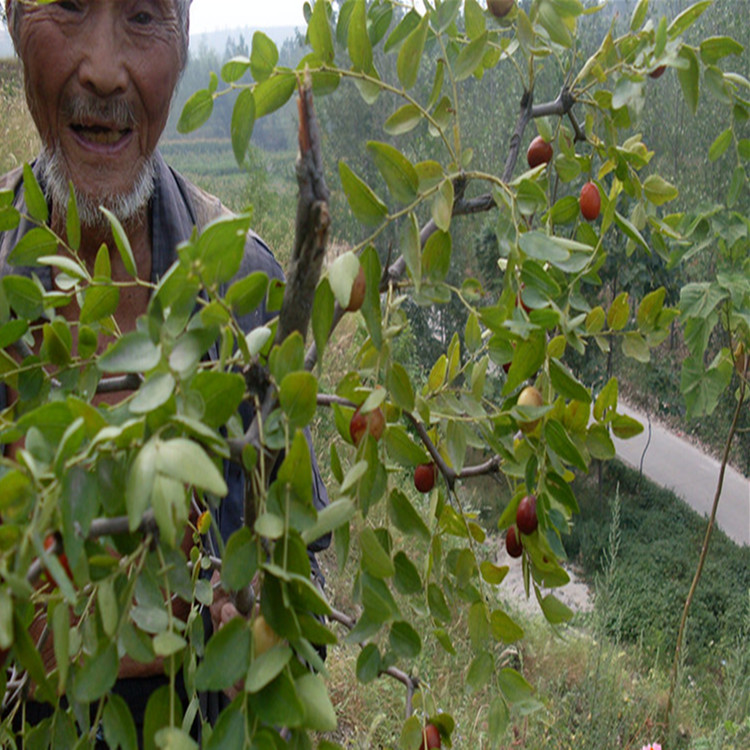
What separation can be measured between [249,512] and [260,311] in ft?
1.72

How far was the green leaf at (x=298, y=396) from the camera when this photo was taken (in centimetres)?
30

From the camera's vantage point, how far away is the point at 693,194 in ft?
19.7

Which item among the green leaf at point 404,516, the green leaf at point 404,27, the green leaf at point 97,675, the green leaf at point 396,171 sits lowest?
the green leaf at point 404,516

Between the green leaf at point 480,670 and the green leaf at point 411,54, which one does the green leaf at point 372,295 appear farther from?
the green leaf at point 480,670

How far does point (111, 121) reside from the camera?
78 cm

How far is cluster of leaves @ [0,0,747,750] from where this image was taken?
28 centimetres

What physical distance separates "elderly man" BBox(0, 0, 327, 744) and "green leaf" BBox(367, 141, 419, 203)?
1.36 ft

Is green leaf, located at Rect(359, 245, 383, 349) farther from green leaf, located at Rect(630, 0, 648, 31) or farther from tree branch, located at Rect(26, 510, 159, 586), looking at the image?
green leaf, located at Rect(630, 0, 648, 31)

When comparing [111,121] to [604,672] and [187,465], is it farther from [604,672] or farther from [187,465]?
[604,672]

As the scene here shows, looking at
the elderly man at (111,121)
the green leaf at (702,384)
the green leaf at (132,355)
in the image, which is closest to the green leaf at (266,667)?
the green leaf at (132,355)

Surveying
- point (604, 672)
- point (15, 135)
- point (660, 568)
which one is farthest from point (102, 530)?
point (660, 568)

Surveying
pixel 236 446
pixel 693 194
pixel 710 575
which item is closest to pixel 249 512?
pixel 236 446

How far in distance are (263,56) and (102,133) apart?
44cm

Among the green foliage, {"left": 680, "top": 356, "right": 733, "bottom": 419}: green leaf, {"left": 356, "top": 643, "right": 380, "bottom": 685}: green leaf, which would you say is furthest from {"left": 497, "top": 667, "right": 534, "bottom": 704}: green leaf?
the green foliage
